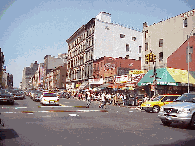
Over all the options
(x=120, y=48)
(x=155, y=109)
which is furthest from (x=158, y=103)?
(x=120, y=48)

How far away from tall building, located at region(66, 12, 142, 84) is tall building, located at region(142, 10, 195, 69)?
12596mm

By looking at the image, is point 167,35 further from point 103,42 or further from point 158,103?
point 158,103

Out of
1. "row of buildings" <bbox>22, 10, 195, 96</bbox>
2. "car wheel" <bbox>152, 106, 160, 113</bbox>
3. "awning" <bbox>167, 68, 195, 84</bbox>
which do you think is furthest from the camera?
"row of buildings" <bbox>22, 10, 195, 96</bbox>

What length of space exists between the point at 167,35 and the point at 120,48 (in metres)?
18.1

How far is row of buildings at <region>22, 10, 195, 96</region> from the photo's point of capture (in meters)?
39.4

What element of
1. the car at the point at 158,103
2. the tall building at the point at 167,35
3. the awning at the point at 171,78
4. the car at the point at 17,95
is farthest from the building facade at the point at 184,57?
the car at the point at 17,95

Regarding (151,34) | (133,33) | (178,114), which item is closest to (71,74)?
(133,33)

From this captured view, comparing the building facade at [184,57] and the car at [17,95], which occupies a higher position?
the building facade at [184,57]

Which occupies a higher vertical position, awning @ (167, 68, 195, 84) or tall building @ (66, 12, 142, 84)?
tall building @ (66, 12, 142, 84)

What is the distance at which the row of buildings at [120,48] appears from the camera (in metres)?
39.4

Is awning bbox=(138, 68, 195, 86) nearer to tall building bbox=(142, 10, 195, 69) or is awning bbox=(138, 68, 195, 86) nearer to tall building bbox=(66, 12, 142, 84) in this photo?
tall building bbox=(142, 10, 195, 69)

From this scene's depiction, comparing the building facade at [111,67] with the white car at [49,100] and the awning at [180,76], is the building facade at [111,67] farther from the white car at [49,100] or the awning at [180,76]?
the white car at [49,100]

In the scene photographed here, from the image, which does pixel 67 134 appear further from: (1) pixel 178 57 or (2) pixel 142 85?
(1) pixel 178 57

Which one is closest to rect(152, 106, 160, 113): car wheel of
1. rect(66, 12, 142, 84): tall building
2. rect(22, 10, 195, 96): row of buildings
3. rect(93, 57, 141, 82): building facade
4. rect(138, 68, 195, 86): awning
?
rect(138, 68, 195, 86): awning
